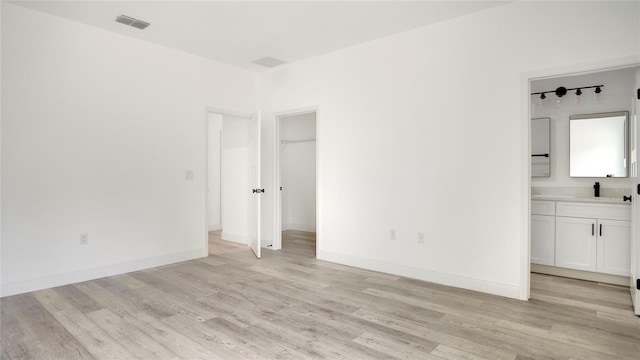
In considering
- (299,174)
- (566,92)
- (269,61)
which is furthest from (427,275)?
(299,174)

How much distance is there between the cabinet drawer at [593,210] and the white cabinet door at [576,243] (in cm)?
6

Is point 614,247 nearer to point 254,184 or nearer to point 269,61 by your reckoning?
point 254,184

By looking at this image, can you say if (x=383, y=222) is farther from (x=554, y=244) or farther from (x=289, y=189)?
(x=289, y=189)

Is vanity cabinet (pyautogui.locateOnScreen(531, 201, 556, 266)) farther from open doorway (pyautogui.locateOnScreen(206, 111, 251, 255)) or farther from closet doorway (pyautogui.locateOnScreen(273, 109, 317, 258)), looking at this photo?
open doorway (pyautogui.locateOnScreen(206, 111, 251, 255))

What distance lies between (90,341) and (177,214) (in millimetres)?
2382

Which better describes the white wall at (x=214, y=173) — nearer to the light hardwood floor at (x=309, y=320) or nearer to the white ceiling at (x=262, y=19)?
the white ceiling at (x=262, y=19)

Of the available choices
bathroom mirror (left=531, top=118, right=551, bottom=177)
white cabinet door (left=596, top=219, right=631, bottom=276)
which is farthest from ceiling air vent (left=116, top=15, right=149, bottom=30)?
white cabinet door (left=596, top=219, right=631, bottom=276)

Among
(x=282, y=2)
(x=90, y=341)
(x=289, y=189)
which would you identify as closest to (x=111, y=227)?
(x=90, y=341)

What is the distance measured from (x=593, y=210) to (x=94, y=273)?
17.8ft

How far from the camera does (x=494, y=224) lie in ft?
11.4

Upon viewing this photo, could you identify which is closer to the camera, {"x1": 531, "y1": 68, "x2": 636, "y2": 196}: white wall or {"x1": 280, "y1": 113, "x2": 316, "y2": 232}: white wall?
{"x1": 531, "y1": 68, "x2": 636, "y2": 196}: white wall

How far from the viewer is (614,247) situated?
3.70 m

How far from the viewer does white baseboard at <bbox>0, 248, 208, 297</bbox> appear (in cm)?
347

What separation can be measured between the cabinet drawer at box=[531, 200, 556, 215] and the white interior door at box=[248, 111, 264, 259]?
337 cm
